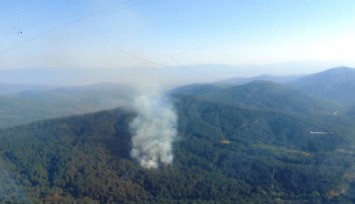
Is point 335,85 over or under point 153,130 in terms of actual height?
over

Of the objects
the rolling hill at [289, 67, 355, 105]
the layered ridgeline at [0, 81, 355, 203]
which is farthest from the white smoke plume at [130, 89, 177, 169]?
the rolling hill at [289, 67, 355, 105]

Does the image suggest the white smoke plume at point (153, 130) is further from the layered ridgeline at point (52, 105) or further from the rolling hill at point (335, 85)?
the rolling hill at point (335, 85)

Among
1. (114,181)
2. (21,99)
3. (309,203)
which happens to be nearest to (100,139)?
(114,181)

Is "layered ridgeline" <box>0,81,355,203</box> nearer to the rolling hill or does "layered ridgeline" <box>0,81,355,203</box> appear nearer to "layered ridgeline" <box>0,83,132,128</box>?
"layered ridgeline" <box>0,83,132,128</box>

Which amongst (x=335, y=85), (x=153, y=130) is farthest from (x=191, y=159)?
(x=335, y=85)

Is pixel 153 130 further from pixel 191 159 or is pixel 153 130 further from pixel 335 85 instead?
pixel 335 85

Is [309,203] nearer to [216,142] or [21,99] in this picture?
[216,142]
